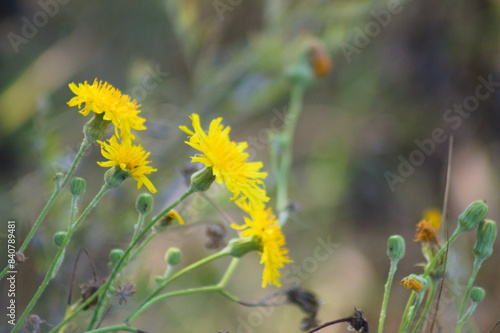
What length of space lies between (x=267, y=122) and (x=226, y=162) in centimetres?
120

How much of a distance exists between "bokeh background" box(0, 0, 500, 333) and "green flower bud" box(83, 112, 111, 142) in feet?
1.00

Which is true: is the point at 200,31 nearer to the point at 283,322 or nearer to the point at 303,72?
the point at 303,72

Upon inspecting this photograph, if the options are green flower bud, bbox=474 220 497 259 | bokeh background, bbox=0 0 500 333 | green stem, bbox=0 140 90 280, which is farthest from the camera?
bokeh background, bbox=0 0 500 333

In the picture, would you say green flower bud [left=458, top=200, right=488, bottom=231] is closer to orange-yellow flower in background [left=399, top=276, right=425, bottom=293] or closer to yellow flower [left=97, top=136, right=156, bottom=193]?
orange-yellow flower in background [left=399, top=276, right=425, bottom=293]

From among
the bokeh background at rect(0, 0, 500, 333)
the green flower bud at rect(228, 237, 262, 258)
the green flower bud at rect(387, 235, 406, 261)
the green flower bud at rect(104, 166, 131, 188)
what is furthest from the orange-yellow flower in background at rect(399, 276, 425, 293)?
the bokeh background at rect(0, 0, 500, 333)

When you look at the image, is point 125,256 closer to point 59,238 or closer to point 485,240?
point 59,238

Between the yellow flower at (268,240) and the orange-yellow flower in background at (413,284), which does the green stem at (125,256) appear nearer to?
the yellow flower at (268,240)

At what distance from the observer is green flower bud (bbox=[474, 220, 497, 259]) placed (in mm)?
469

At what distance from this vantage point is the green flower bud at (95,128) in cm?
45

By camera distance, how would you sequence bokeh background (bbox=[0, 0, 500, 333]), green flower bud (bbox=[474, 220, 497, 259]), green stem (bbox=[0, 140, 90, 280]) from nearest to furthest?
green stem (bbox=[0, 140, 90, 280]), green flower bud (bbox=[474, 220, 497, 259]), bokeh background (bbox=[0, 0, 500, 333])

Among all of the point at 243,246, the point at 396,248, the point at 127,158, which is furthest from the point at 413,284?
the point at 127,158

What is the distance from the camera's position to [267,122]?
163 centimetres

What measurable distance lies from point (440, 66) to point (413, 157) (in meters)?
0.34

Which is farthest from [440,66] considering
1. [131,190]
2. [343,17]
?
[131,190]
